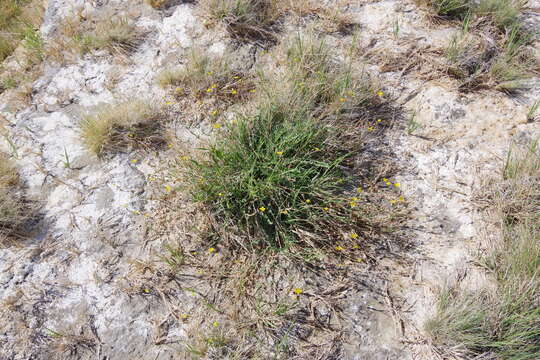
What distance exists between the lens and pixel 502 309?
234 cm

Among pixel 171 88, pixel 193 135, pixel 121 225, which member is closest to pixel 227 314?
pixel 121 225

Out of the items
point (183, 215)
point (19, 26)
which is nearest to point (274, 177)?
point (183, 215)

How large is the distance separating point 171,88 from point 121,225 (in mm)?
1470

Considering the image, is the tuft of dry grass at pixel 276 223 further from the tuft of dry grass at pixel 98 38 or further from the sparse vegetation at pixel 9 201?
the tuft of dry grass at pixel 98 38

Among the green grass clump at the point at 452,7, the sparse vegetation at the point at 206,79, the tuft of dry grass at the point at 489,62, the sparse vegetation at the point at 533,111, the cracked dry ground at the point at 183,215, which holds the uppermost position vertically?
the green grass clump at the point at 452,7

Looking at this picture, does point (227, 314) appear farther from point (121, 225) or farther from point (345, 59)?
point (345, 59)

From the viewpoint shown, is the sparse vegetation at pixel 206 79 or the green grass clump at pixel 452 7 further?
the green grass clump at pixel 452 7

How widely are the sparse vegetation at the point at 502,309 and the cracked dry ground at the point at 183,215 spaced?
0.51ft

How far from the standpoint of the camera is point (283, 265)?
8.98 ft

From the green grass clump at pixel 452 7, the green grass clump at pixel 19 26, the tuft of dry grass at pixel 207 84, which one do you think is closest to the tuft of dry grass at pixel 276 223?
the tuft of dry grass at pixel 207 84

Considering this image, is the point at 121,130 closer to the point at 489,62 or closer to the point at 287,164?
the point at 287,164

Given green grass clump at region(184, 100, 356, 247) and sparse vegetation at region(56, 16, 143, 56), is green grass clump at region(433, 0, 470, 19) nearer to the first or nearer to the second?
green grass clump at region(184, 100, 356, 247)

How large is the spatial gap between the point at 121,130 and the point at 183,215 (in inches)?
41.4

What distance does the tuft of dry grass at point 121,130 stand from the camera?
333 centimetres
